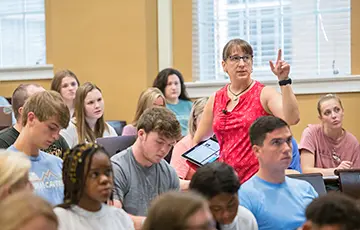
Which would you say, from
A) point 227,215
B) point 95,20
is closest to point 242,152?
point 227,215

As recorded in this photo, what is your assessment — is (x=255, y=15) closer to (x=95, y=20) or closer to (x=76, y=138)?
(x=95, y=20)

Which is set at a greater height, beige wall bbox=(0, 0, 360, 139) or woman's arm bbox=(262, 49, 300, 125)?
beige wall bbox=(0, 0, 360, 139)

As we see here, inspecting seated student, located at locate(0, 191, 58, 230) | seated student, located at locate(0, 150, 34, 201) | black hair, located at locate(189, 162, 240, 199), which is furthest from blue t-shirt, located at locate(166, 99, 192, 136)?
seated student, located at locate(0, 191, 58, 230)

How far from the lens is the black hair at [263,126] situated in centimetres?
313

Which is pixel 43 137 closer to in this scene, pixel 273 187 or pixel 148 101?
pixel 273 187

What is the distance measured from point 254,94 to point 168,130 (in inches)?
23.4

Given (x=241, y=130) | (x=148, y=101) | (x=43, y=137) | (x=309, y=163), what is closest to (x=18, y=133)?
(x=43, y=137)

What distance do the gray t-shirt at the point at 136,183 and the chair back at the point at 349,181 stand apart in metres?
1.09

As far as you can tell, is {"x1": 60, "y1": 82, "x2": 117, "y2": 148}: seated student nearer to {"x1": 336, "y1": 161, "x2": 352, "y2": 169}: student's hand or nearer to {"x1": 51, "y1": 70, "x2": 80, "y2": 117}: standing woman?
{"x1": 51, "y1": 70, "x2": 80, "y2": 117}: standing woman

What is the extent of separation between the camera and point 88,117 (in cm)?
473

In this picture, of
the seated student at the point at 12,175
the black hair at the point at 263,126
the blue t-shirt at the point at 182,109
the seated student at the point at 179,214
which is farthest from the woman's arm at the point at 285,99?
the blue t-shirt at the point at 182,109

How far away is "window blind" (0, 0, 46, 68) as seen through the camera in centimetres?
656

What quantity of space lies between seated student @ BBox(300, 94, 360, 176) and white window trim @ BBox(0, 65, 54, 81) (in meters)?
2.67

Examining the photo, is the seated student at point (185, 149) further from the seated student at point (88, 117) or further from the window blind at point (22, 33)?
the window blind at point (22, 33)
